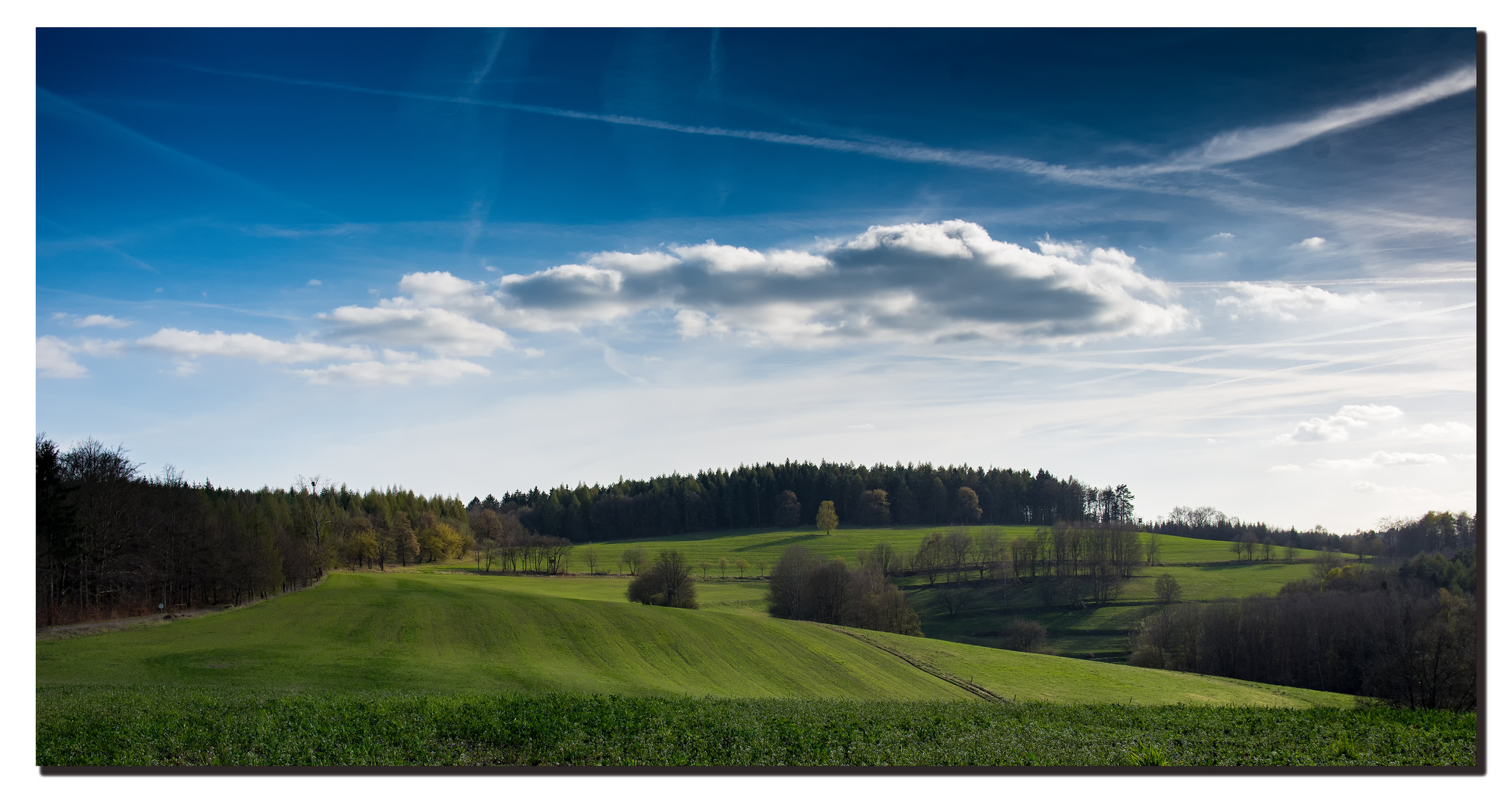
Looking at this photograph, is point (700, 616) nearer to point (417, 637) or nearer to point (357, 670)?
point (417, 637)

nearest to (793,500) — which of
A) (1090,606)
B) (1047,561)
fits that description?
(1047,561)

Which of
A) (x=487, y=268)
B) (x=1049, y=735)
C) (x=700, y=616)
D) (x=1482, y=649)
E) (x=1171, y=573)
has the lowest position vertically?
(x=1171, y=573)

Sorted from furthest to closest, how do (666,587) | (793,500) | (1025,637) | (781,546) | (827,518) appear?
(793,500)
(827,518)
(781,546)
(1025,637)
(666,587)

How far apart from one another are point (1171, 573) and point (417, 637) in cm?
6916

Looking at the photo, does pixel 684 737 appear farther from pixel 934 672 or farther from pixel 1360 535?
pixel 1360 535

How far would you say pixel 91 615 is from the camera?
29.4 m

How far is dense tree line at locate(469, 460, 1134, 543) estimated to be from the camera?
316 ft

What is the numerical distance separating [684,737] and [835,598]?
44771mm

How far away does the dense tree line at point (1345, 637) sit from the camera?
1585cm

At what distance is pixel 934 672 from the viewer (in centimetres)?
3073

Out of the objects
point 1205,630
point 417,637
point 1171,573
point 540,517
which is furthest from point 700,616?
point 540,517

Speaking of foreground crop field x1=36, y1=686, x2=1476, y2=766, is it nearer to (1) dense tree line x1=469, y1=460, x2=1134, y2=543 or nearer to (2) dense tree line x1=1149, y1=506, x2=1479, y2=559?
(2) dense tree line x1=1149, y1=506, x2=1479, y2=559

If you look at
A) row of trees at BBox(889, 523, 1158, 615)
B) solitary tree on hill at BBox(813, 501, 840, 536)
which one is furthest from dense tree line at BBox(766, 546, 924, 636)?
solitary tree on hill at BBox(813, 501, 840, 536)

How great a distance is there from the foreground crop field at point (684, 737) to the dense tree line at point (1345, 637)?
109 inches
